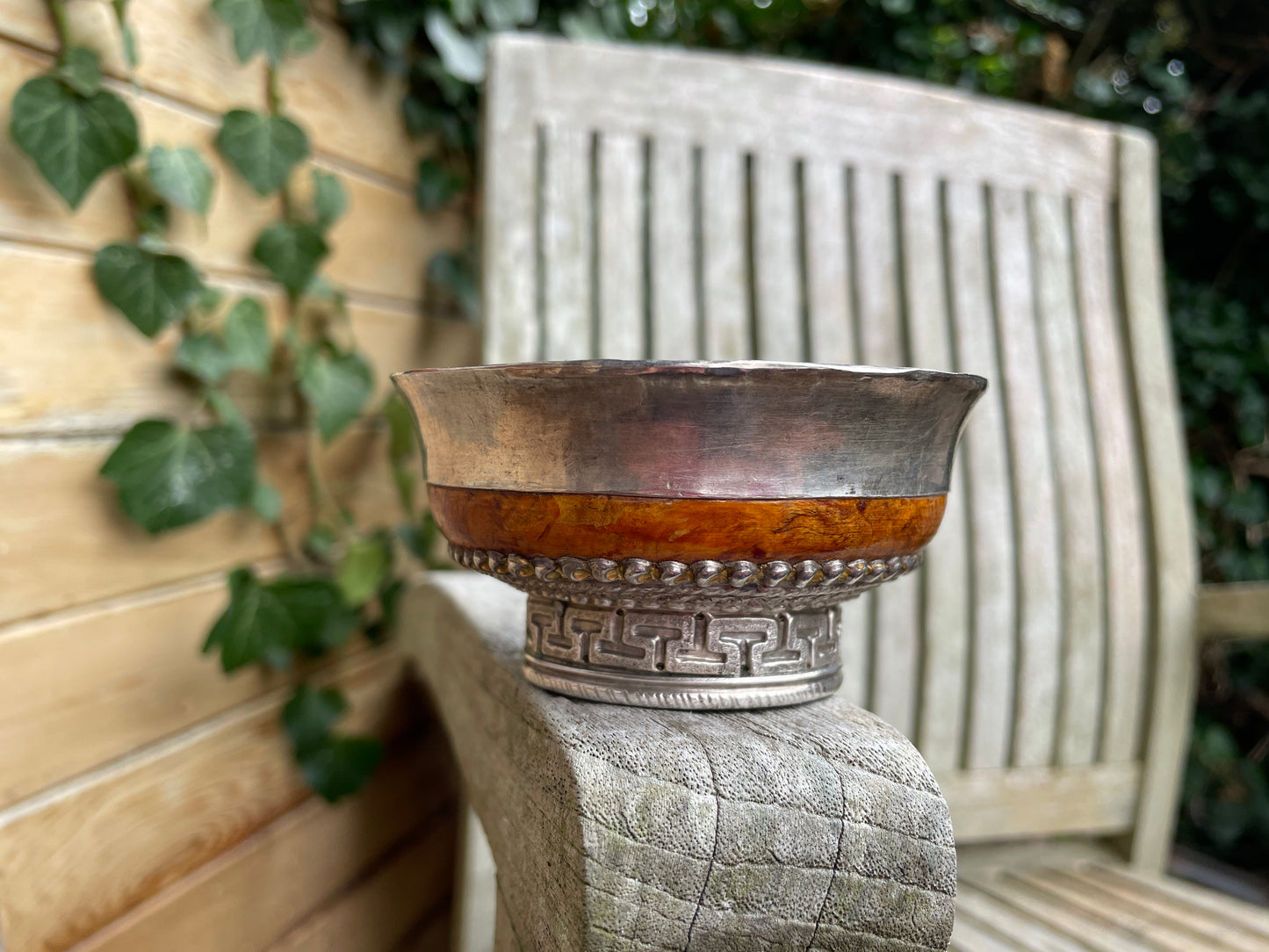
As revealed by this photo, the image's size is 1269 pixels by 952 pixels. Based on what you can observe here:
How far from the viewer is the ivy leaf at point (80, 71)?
27.7 inches

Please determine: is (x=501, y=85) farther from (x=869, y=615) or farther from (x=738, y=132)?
(x=869, y=615)

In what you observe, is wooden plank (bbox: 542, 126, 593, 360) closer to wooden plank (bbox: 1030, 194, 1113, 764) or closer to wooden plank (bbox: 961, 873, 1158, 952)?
wooden plank (bbox: 1030, 194, 1113, 764)

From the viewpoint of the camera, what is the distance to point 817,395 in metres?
0.43

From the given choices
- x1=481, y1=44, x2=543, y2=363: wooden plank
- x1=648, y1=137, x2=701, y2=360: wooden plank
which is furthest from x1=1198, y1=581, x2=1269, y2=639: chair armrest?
x1=481, y1=44, x2=543, y2=363: wooden plank

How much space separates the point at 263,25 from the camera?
875mm

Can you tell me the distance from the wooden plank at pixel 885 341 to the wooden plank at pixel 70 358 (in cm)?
67

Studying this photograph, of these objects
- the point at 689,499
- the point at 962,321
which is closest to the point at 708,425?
the point at 689,499

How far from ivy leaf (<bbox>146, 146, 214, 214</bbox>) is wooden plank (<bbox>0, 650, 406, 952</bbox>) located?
0.48 m

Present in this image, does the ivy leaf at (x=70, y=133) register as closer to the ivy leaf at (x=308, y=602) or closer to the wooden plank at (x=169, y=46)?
the wooden plank at (x=169, y=46)

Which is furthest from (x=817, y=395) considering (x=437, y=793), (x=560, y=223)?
(x=437, y=793)

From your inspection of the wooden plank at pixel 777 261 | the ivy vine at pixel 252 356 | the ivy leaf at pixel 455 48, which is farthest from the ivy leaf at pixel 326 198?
the wooden plank at pixel 777 261

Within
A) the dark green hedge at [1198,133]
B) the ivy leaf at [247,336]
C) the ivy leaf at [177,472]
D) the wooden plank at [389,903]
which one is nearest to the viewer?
the ivy leaf at [177,472]

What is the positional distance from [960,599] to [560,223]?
595 millimetres

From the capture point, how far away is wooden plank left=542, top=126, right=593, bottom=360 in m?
1.02
